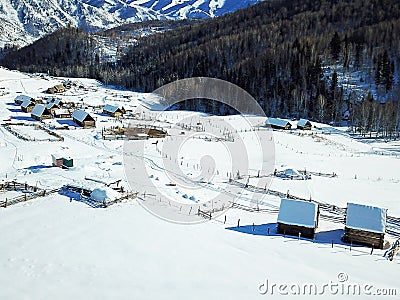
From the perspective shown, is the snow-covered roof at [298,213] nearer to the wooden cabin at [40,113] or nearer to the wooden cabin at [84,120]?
the wooden cabin at [84,120]

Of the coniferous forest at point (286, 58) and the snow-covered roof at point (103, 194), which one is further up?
the coniferous forest at point (286, 58)

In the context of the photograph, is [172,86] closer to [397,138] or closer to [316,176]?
[397,138]

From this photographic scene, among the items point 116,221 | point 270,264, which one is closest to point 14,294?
point 116,221

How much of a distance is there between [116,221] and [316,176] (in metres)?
22.0

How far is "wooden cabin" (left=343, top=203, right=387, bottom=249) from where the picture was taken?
2198cm

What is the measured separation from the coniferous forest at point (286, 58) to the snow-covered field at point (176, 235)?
4105cm

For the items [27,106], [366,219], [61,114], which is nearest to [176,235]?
[366,219]

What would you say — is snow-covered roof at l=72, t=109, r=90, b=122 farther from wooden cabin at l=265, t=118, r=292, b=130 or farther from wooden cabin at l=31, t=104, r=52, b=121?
wooden cabin at l=265, t=118, r=292, b=130

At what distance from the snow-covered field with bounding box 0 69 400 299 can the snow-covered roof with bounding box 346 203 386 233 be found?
1.49 m

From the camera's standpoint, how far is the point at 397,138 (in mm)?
64750

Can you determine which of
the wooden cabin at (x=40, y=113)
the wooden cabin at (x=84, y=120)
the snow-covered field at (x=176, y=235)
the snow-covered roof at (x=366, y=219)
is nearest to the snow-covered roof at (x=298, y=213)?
the snow-covered field at (x=176, y=235)

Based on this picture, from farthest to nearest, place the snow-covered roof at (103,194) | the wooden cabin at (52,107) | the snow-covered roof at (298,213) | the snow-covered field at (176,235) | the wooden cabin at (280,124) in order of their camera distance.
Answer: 1. the wooden cabin at (280,124)
2. the wooden cabin at (52,107)
3. the snow-covered roof at (103,194)
4. the snow-covered roof at (298,213)
5. the snow-covered field at (176,235)

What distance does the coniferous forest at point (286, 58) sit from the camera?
286 ft

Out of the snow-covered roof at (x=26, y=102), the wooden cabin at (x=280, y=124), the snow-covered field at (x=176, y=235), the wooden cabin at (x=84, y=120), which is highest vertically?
the snow-covered roof at (x=26, y=102)
